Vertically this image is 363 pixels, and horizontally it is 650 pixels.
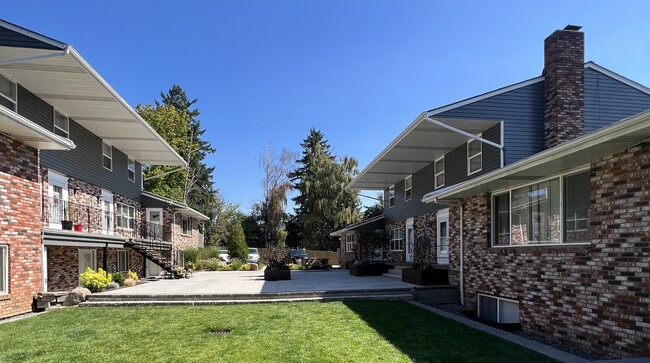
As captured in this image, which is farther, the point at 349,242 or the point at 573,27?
the point at 349,242

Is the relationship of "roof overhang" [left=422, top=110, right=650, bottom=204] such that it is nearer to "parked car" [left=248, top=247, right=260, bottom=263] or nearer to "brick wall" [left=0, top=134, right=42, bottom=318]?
"brick wall" [left=0, top=134, right=42, bottom=318]

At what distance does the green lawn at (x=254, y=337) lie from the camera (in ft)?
20.9

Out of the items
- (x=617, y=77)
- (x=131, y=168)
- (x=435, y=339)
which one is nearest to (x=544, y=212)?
(x=435, y=339)

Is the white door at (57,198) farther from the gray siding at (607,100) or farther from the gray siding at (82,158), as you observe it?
the gray siding at (607,100)

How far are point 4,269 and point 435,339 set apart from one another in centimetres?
969

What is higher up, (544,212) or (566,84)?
(566,84)

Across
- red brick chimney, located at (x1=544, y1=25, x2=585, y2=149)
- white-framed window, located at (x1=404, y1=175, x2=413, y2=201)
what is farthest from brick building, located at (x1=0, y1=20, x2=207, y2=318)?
red brick chimney, located at (x1=544, y1=25, x2=585, y2=149)

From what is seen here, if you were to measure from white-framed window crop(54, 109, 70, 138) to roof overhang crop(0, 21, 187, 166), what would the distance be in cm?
17

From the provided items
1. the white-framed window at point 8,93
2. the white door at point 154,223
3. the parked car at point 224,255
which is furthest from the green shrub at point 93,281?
the parked car at point 224,255

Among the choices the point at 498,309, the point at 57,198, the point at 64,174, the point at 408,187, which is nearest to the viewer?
the point at 498,309

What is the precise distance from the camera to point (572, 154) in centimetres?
621

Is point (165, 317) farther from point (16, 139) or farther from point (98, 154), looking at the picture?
point (98, 154)

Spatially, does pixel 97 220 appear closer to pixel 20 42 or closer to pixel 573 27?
pixel 20 42

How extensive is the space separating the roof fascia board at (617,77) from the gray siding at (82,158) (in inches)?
667
